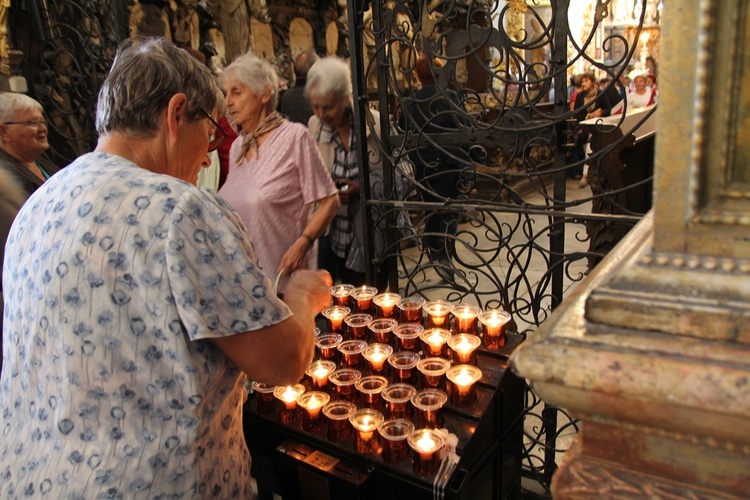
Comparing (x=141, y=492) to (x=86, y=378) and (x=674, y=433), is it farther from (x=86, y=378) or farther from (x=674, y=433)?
(x=674, y=433)

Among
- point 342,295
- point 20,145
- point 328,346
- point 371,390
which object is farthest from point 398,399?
point 20,145

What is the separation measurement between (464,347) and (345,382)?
41 cm

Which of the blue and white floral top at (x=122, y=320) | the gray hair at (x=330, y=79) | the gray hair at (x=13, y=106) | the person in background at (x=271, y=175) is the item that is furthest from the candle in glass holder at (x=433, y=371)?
the gray hair at (x=13, y=106)

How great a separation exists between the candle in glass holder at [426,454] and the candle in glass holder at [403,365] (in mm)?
346

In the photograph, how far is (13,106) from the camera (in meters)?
3.12

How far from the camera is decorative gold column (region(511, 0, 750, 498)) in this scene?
0.58 meters

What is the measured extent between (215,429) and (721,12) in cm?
128

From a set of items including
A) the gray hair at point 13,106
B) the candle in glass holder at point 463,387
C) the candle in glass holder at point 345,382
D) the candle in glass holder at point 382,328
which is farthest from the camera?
the gray hair at point 13,106

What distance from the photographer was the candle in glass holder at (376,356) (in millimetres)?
2033

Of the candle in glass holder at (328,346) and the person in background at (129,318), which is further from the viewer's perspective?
the candle in glass holder at (328,346)

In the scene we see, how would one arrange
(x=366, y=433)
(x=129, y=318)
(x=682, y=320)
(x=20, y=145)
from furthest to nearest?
1. (x=20, y=145)
2. (x=366, y=433)
3. (x=129, y=318)
4. (x=682, y=320)

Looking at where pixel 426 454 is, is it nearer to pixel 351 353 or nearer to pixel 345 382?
pixel 345 382

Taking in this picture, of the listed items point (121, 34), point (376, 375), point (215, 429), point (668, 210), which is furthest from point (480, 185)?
point (668, 210)

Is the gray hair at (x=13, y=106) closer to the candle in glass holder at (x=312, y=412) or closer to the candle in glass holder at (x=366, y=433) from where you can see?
the candle in glass holder at (x=312, y=412)
